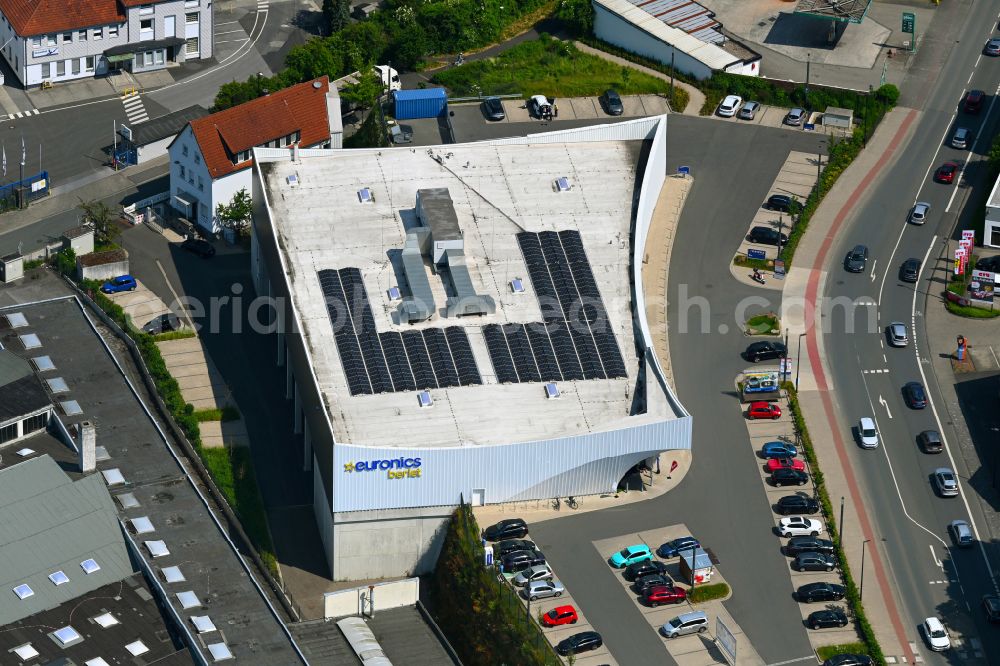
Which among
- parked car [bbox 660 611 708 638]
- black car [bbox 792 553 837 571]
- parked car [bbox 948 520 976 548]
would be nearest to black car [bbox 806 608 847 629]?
black car [bbox 792 553 837 571]

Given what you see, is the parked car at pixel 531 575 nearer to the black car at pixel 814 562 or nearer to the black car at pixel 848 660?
the black car at pixel 814 562

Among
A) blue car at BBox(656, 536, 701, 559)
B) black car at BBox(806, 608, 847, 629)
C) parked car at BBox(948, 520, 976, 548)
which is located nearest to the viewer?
black car at BBox(806, 608, 847, 629)

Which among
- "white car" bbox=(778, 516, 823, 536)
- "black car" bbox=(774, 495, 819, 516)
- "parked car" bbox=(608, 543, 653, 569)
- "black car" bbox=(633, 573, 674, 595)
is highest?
"black car" bbox=(774, 495, 819, 516)

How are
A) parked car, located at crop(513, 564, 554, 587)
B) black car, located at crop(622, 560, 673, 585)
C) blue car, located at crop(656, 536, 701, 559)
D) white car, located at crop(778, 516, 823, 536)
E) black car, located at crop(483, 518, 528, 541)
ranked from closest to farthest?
parked car, located at crop(513, 564, 554, 587) → black car, located at crop(622, 560, 673, 585) → blue car, located at crop(656, 536, 701, 559) → black car, located at crop(483, 518, 528, 541) → white car, located at crop(778, 516, 823, 536)

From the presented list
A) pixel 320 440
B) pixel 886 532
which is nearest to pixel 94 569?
pixel 320 440

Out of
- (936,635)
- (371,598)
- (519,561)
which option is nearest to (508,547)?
(519,561)

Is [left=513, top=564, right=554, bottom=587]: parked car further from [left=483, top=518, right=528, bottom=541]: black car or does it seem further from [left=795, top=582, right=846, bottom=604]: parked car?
[left=795, top=582, right=846, bottom=604]: parked car

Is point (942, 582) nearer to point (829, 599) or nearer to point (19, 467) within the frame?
point (829, 599)
